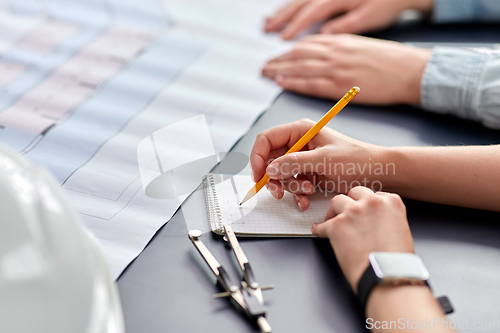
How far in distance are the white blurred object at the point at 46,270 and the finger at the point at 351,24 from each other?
2.50 feet

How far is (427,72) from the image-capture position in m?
0.70

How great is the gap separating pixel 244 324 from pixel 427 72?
1.76 feet

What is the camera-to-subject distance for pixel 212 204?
0.52 m

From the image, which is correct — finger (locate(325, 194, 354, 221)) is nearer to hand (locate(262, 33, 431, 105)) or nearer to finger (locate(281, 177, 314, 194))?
finger (locate(281, 177, 314, 194))

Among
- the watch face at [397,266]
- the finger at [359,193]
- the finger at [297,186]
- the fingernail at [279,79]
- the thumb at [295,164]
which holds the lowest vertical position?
the finger at [297,186]

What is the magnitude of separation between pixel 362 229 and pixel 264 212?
0.13 meters

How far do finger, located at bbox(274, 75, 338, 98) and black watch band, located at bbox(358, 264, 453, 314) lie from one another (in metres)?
0.41

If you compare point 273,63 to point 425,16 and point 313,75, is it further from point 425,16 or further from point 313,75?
point 425,16

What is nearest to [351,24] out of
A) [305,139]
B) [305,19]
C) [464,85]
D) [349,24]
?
[349,24]

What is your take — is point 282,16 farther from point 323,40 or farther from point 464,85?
point 464,85

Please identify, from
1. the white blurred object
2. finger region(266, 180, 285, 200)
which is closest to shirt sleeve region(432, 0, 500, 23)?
finger region(266, 180, 285, 200)

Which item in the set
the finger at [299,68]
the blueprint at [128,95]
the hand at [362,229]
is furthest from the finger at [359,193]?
the finger at [299,68]

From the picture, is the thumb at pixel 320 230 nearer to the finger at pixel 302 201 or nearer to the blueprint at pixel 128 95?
the finger at pixel 302 201

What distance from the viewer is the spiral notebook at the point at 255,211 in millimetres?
495
